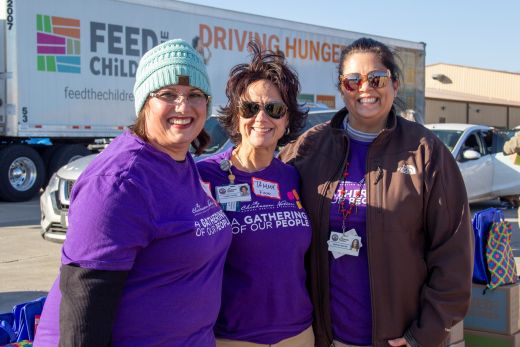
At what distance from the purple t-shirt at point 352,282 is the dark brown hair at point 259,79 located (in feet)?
1.49

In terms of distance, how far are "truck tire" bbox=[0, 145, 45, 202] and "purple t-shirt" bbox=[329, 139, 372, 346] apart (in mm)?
11375

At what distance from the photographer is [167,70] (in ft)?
6.91

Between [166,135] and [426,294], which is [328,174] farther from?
[166,135]

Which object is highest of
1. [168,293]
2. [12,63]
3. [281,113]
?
[12,63]

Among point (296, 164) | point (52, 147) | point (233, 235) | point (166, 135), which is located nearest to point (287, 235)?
point (233, 235)

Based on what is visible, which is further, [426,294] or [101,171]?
[426,294]

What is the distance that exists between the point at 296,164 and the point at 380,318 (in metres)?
0.76

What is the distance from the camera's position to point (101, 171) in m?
1.85

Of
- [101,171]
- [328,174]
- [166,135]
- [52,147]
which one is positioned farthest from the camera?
[52,147]

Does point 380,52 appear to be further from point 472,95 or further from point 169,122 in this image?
point 472,95

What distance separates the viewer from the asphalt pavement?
6.19 metres

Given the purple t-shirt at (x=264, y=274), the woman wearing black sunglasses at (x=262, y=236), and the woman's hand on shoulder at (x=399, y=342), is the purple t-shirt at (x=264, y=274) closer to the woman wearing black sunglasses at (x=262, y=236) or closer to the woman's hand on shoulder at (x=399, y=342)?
the woman wearing black sunglasses at (x=262, y=236)

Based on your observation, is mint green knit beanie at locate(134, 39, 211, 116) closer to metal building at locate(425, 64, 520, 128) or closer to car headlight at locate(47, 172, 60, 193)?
car headlight at locate(47, 172, 60, 193)

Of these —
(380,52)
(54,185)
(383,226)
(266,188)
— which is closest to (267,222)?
(266,188)
